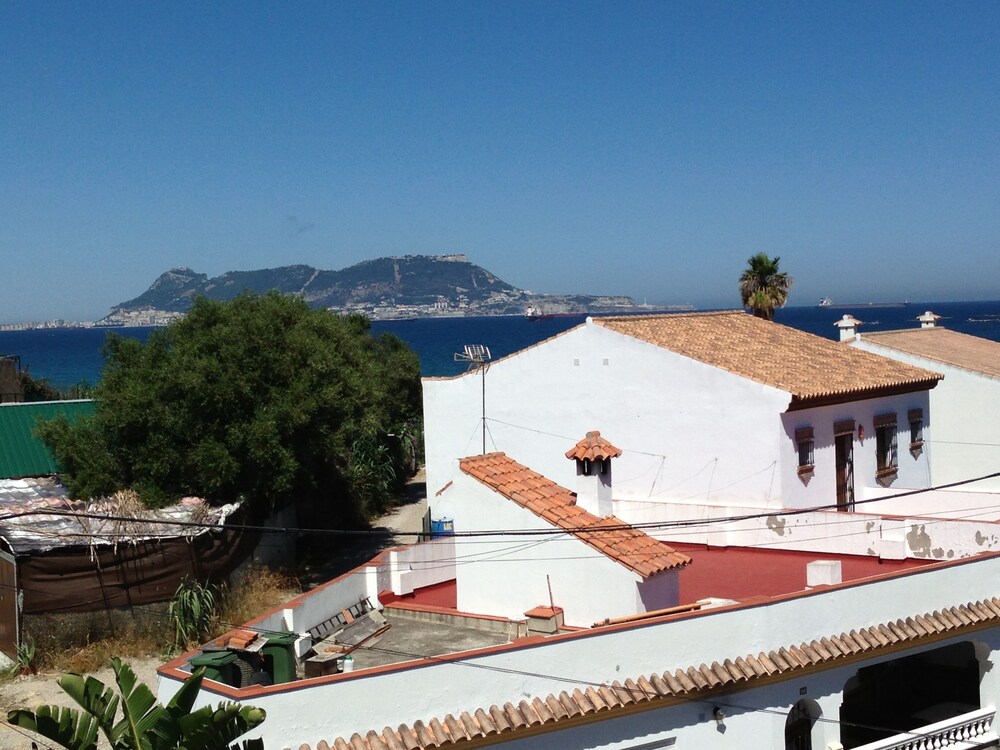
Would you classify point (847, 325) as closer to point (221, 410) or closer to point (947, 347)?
point (947, 347)

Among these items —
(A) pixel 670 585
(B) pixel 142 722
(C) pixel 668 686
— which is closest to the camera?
(B) pixel 142 722

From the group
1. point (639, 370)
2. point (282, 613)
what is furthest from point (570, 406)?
point (282, 613)

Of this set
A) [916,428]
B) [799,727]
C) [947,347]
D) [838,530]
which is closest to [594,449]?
[799,727]

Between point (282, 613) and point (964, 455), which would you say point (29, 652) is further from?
point (964, 455)

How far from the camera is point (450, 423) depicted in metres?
25.7

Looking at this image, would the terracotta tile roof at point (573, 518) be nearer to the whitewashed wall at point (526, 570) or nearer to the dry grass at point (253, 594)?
the whitewashed wall at point (526, 570)

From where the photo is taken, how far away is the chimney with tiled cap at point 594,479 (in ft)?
50.7

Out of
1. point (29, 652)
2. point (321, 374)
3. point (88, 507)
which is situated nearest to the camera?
point (29, 652)

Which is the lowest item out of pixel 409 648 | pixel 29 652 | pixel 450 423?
pixel 29 652

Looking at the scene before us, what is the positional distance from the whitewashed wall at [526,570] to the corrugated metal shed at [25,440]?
48.1 ft

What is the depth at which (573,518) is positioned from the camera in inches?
582

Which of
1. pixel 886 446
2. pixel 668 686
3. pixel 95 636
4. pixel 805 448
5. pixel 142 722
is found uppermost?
pixel 805 448

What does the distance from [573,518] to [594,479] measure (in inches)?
41.8

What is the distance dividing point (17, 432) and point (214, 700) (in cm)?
2058
